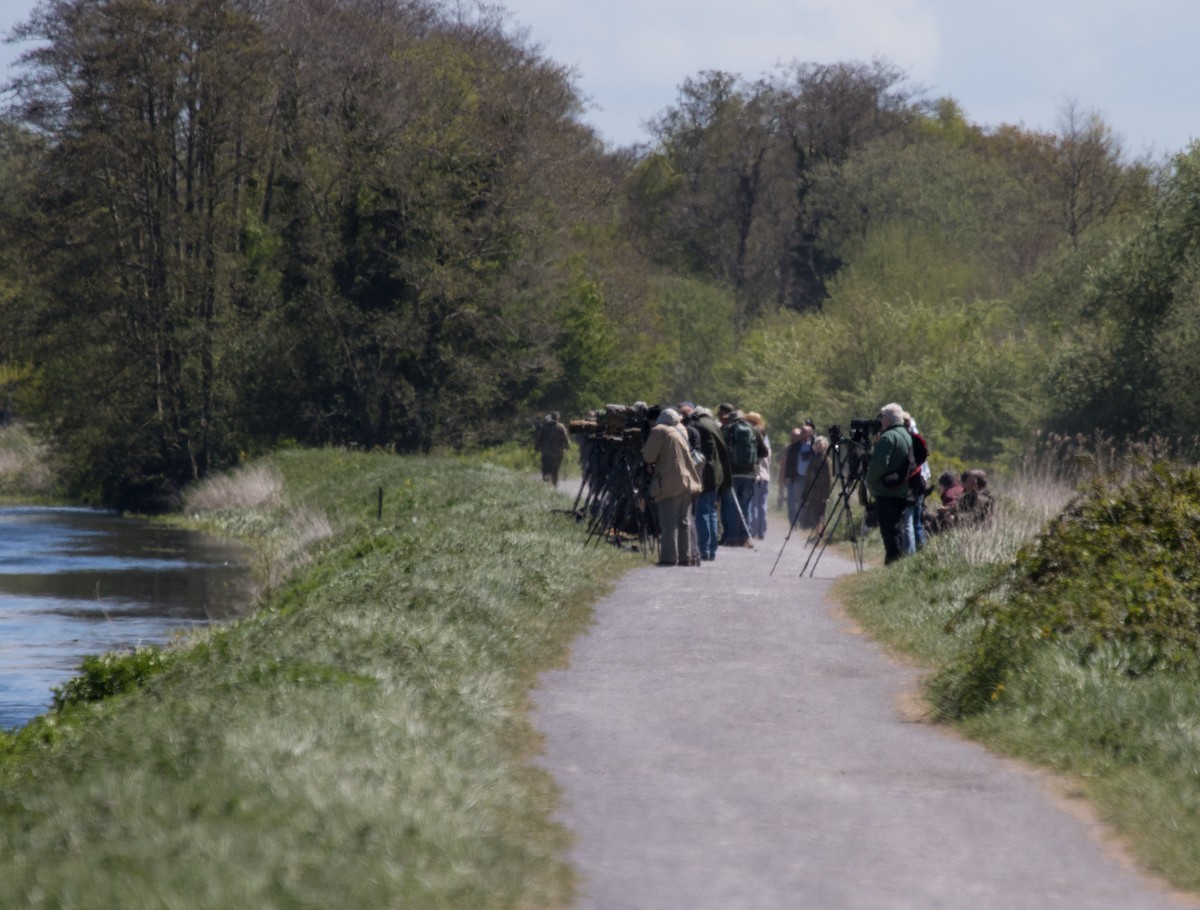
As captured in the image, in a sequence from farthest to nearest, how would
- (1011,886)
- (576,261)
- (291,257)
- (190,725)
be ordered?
(576,261) < (291,257) < (190,725) < (1011,886)

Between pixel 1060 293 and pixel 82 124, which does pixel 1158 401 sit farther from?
pixel 82 124

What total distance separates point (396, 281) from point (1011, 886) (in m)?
44.2

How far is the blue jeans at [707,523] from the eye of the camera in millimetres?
22234

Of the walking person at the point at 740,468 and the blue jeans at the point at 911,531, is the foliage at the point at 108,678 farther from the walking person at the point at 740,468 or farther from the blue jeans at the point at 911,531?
the walking person at the point at 740,468

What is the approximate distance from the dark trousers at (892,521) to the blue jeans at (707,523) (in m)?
2.80

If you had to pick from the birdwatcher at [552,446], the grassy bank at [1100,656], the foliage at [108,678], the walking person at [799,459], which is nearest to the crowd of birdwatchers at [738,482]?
the grassy bank at [1100,656]

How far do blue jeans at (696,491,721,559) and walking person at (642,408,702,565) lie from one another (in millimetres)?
1495

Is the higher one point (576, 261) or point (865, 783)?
point (576, 261)

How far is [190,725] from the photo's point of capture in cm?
868

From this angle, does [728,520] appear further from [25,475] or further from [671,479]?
[25,475]

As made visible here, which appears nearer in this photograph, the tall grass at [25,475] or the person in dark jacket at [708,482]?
the person in dark jacket at [708,482]

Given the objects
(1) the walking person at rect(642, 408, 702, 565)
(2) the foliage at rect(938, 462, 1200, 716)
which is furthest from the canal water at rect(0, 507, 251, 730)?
(2) the foliage at rect(938, 462, 1200, 716)

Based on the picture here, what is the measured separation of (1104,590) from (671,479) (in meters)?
8.46

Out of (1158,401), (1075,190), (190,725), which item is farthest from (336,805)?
Result: (1075,190)
